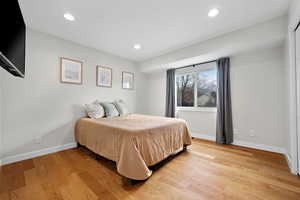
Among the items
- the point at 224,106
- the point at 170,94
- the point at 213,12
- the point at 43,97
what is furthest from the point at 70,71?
the point at 224,106

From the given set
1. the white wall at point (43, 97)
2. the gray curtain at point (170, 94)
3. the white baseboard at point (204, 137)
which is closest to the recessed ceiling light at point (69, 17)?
the white wall at point (43, 97)

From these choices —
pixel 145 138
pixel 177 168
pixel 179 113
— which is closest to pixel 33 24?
pixel 145 138

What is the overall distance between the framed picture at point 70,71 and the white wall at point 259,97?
3.68m

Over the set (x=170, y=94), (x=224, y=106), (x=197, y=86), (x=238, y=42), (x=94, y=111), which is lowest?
(x=94, y=111)

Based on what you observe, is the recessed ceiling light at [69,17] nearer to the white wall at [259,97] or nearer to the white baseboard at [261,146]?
the white wall at [259,97]

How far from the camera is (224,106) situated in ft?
9.70

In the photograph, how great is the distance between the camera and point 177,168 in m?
1.89

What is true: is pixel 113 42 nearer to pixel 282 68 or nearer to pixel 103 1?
pixel 103 1

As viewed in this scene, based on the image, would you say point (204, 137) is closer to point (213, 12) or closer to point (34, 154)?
point (213, 12)

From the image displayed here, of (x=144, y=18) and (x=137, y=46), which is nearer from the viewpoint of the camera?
(x=144, y=18)

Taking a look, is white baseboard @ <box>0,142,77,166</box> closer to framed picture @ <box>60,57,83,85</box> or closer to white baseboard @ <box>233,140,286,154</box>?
framed picture @ <box>60,57,83,85</box>

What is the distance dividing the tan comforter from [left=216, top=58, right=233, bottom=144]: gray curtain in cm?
103

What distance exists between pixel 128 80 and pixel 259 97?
3.47 meters

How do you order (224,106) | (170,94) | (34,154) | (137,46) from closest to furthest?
(34,154), (224,106), (137,46), (170,94)
